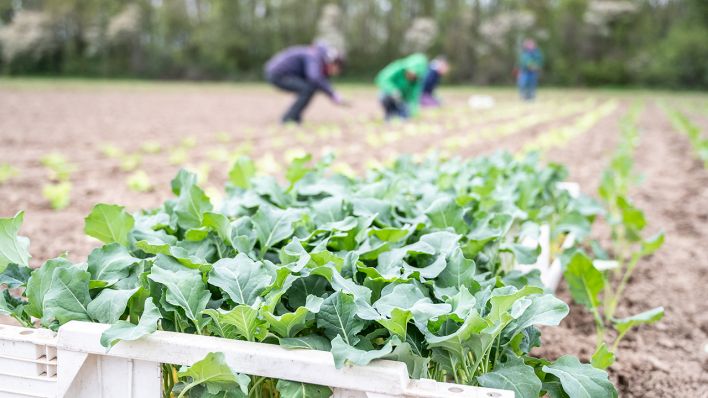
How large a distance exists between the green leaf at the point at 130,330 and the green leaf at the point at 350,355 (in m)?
0.46

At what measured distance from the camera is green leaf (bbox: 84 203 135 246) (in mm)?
2219

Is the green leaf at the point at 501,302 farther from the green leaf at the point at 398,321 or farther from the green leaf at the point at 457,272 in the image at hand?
the green leaf at the point at 457,272

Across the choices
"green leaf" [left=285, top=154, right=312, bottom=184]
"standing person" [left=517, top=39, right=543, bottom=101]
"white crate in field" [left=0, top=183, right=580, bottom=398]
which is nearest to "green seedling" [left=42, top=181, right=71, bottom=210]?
"green leaf" [left=285, top=154, right=312, bottom=184]

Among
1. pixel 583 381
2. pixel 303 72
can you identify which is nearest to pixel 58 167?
pixel 583 381

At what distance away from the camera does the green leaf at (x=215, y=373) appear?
4.93ft

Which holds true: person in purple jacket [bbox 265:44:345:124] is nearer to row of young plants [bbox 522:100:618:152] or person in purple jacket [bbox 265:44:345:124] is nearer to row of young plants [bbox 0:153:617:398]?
row of young plants [bbox 522:100:618:152]

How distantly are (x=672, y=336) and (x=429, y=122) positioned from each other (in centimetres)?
1085

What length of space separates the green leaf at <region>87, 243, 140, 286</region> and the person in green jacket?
1156 centimetres

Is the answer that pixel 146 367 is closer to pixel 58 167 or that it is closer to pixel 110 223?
pixel 110 223

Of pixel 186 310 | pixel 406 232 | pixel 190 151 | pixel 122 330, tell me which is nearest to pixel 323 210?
pixel 406 232

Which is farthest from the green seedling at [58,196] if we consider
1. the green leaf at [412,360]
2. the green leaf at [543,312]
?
the green leaf at [543,312]

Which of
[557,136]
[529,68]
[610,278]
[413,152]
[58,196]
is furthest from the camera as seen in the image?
[529,68]

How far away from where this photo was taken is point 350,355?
1479mm

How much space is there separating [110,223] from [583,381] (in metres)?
1.60
